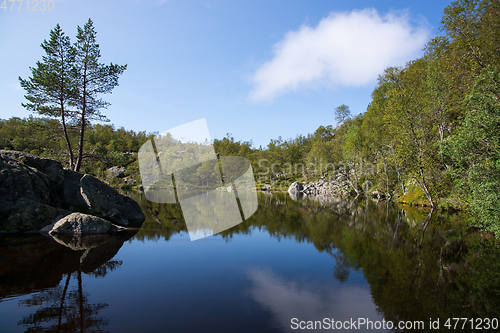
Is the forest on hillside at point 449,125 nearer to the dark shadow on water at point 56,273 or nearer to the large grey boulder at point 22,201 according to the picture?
the large grey boulder at point 22,201

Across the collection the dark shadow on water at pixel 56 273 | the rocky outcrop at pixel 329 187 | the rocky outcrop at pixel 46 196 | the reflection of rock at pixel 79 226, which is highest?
the rocky outcrop at pixel 46 196

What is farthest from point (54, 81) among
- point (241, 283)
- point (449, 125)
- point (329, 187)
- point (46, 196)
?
point (329, 187)

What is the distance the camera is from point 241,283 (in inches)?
365

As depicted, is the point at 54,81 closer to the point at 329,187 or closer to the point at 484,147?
the point at 484,147

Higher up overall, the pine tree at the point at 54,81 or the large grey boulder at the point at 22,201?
the pine tree at the point at 54,81

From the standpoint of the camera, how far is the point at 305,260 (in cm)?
1268

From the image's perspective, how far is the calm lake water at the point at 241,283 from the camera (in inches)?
258

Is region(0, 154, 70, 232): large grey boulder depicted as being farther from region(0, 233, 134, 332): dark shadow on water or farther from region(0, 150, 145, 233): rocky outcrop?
region(0, 233, 134, 332): dark shadow on water

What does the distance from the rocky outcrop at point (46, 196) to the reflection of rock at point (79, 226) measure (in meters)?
1.01

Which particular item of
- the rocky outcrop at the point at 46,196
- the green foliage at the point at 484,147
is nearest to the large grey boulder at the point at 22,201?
the rocky outcrop at the point at 46,196

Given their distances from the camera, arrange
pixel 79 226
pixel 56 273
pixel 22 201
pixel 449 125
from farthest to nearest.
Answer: pixel 449 125, pixel 79 226, pixel 22 201, pixel 56 273

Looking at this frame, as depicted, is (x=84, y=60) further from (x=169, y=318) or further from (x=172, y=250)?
(x=169, y=318)

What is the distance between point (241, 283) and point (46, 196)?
49.7ft

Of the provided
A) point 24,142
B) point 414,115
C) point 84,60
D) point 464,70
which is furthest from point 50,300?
point 24,142
